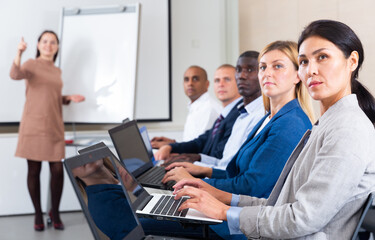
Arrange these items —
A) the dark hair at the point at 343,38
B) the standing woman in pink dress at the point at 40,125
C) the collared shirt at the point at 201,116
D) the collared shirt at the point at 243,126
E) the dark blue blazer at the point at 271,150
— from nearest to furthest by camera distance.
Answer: the dark hair at the point at 343,38, the dark blue blazer at the point at 271,150, the collared shirt at the point at 243,126, the collared shirt at the point at 201,116, the standing woman in pink dress at the point at 40,125

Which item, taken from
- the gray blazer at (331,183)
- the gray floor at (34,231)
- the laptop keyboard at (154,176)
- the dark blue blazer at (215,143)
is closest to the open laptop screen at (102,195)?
the gray blazer at (331,183)

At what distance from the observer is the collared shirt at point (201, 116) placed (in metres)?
3.28

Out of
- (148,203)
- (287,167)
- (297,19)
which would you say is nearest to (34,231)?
(148,203)

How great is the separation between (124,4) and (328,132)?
12.1 feet

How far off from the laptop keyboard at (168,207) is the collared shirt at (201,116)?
1735mm

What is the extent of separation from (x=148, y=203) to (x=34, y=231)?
2.58 meters

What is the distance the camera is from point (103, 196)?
1.13 meters

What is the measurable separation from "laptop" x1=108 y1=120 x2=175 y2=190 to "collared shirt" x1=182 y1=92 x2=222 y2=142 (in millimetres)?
990

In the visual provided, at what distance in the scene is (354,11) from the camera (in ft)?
7.72

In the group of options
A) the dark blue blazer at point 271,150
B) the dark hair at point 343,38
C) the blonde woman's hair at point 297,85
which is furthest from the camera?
the blonde woman's hair at point 297,85

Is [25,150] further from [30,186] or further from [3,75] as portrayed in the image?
[3,75]

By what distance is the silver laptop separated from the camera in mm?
1257

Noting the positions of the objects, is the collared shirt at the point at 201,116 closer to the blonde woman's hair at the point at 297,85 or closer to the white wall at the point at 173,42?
the white wall at the point at 173,42

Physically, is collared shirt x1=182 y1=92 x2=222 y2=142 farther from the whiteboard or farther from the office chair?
the office chair
